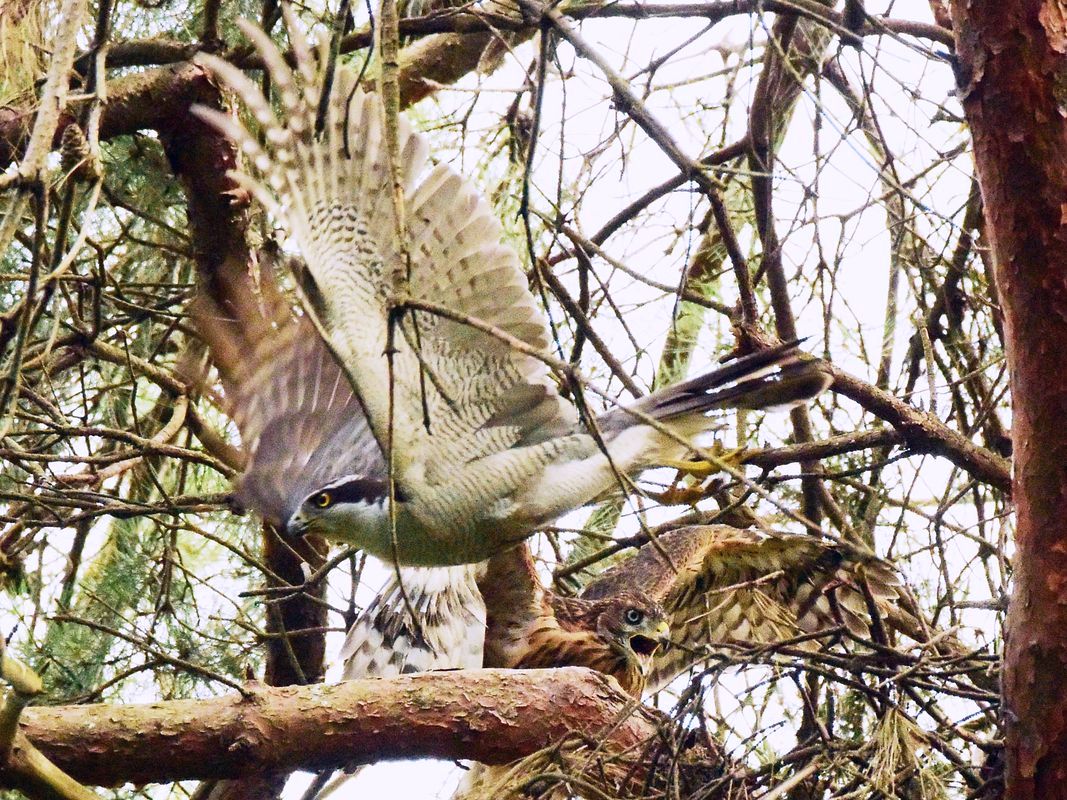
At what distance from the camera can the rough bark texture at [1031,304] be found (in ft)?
6.34

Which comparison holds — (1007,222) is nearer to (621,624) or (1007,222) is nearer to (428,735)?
(428,735)

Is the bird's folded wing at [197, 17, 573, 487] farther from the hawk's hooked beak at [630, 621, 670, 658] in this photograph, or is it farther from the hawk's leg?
the hawk's hooked beak at [630, 621, 670, 658]

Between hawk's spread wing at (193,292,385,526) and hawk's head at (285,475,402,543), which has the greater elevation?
hawk's spread wing at (193,292,385,526)

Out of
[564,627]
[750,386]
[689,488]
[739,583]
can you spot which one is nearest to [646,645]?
[564,627]

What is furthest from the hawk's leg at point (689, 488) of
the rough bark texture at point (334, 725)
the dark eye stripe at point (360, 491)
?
the dark eye stripe at point (360, 491)

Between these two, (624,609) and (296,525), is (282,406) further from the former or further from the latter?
(624,609)

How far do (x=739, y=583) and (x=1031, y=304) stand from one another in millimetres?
1959

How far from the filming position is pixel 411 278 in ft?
9.03

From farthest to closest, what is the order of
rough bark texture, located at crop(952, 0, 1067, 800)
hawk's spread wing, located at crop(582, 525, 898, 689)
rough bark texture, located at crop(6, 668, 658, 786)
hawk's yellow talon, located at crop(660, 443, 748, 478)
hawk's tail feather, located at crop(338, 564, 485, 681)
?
hawk's tail feather, located at crop(338, 564, 485, 681)
hawk's spread wing, located at crop(582, 525, 898, 689)
hawk's yellow talon, located at crop(660, 443, 748, 478)
rough bark texture, located at crop(6, 668, 658, 786)
rough bark texture, located at crop(952, 0, 1067, 800)

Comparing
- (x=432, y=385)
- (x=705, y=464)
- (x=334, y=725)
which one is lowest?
(x=334, y=725)

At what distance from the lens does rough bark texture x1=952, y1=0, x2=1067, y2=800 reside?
1933 mm

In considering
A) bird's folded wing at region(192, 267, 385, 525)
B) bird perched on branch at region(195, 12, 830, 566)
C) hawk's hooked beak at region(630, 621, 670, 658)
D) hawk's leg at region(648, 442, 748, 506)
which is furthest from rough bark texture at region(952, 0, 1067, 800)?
hawk's hooked beak at region(630, 621, 670, 658)

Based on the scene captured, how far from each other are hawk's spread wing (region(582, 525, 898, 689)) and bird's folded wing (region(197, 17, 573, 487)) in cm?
88

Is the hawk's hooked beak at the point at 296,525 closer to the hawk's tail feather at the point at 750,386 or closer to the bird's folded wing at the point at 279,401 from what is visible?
the bird's folded wing at the point at 279,401
